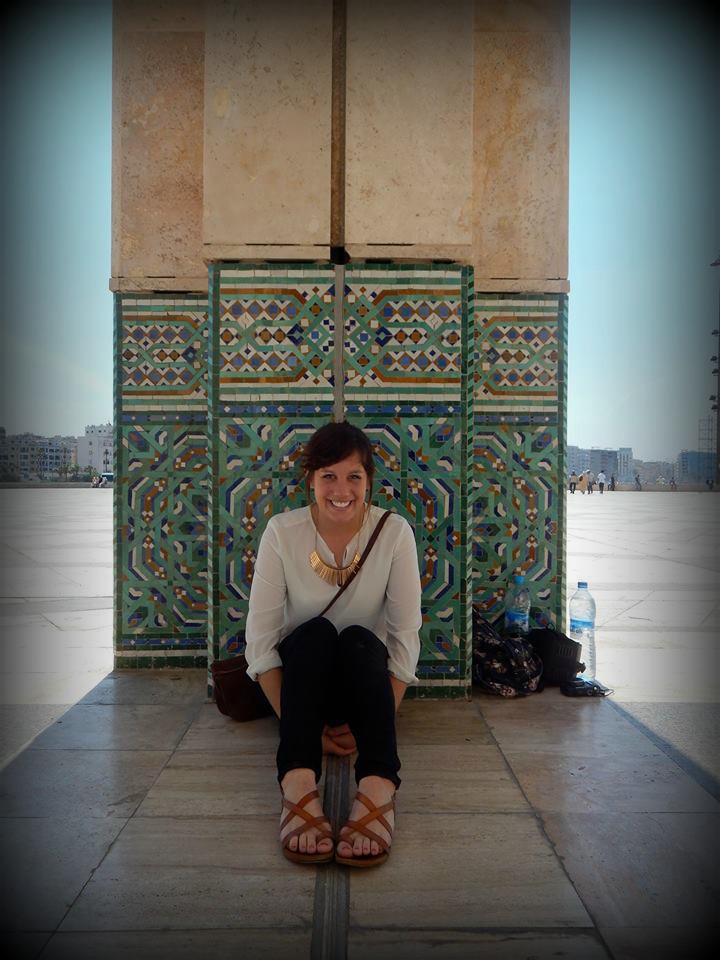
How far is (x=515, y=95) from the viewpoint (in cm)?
347

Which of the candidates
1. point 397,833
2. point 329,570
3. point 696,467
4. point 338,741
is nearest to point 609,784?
point 397,833

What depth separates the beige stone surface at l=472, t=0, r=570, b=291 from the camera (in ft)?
11.2

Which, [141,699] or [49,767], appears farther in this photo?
[141,699]

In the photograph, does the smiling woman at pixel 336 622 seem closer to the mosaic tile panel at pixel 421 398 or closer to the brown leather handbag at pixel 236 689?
the brown leather handbag at pixel 236 689

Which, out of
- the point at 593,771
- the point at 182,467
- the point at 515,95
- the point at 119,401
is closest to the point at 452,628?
the point at 593,771

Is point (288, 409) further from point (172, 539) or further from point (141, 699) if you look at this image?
point (141, 699)

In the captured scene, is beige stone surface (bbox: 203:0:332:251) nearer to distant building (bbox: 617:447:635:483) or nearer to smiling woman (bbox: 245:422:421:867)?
smiling woman (bbox: 245:422:421:867)

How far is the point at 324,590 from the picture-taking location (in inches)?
85.6

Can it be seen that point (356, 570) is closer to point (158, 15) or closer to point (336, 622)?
point (336, 622)

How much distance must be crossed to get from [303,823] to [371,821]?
15 cm

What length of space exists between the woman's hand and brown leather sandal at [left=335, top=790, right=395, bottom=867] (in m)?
0.45

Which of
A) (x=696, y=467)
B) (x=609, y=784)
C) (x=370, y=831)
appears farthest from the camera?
(x=696, y=467)

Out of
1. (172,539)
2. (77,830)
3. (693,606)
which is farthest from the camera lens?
(693,606)

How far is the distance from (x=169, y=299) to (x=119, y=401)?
52 cm
